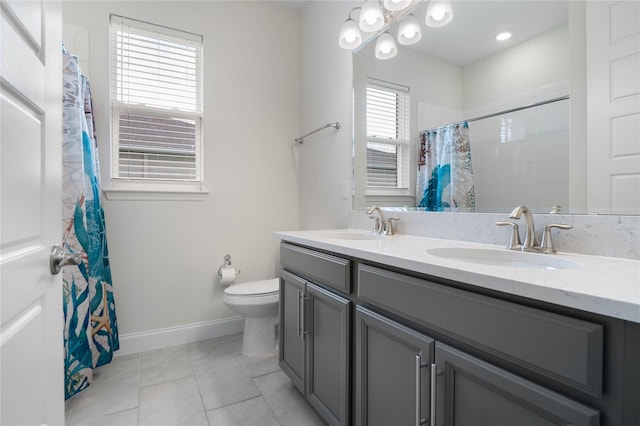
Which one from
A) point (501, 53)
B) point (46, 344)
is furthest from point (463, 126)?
point (46, 344)

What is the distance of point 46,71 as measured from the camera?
2.65 feet

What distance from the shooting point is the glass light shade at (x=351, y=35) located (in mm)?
1907

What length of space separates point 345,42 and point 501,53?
961 mm

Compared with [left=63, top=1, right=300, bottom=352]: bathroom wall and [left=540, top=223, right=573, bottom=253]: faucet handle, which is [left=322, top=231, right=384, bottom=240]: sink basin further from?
[left=540, top=223, right=573, bottom=253]: faucet handle

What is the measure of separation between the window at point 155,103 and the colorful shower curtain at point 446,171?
1.71 meters

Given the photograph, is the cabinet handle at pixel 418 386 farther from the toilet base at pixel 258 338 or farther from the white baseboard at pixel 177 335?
the white baseboard at pixel 177 335

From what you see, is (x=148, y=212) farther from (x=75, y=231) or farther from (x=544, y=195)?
(x=544, y=195)

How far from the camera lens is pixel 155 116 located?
7.72ft

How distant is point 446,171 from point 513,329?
100 cm

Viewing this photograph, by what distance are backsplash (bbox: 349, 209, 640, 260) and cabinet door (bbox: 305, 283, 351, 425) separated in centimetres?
62

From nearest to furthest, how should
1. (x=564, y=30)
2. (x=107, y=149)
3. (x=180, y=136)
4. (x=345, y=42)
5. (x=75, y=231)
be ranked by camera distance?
(x=564, y=30)
(x=75, y=231)
(x=345, y=42)
(x=107, y=149)
(x=180, y=136)

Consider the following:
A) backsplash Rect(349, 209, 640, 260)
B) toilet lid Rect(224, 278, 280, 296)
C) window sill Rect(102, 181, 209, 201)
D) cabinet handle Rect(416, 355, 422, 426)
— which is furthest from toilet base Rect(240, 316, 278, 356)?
cabinet handle Rect(416, 355, 422, 426)

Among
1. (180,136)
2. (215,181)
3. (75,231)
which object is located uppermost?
(180,136)

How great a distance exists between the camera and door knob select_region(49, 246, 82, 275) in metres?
0.82
